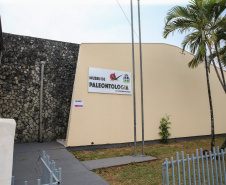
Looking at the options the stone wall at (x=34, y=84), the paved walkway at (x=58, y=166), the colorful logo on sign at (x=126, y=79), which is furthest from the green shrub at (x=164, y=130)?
the stone wall at (x=34, y=84)

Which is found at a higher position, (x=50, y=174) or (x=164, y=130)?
(x=50, y=174)

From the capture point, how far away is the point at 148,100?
8.73 metres

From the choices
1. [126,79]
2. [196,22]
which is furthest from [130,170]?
Result: [196,22]

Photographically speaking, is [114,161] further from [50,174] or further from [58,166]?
[50,174]

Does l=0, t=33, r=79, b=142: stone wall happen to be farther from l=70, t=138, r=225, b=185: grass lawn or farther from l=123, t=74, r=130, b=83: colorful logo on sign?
l=123, t=74, r=130, b=83: colorful logo on sign

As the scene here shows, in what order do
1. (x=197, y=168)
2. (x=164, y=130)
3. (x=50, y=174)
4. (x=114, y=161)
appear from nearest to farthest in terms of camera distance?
(x=50, y=174) → (x=197, y=168) → (x=114, y=161) → (x=164, y=130)

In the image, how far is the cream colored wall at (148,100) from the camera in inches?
289

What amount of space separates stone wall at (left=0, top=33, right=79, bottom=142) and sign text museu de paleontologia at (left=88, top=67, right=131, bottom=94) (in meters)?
Answer: 2.52

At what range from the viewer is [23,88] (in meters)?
8.49

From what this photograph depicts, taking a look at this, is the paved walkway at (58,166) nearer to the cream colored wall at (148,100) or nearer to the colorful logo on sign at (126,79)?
the cream colored wall at (148,100)

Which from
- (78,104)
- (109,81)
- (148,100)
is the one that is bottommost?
(78,104)

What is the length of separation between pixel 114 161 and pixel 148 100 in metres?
3.95

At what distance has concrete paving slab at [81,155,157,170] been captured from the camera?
5.21 meters

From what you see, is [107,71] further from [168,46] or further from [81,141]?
[168,46]
